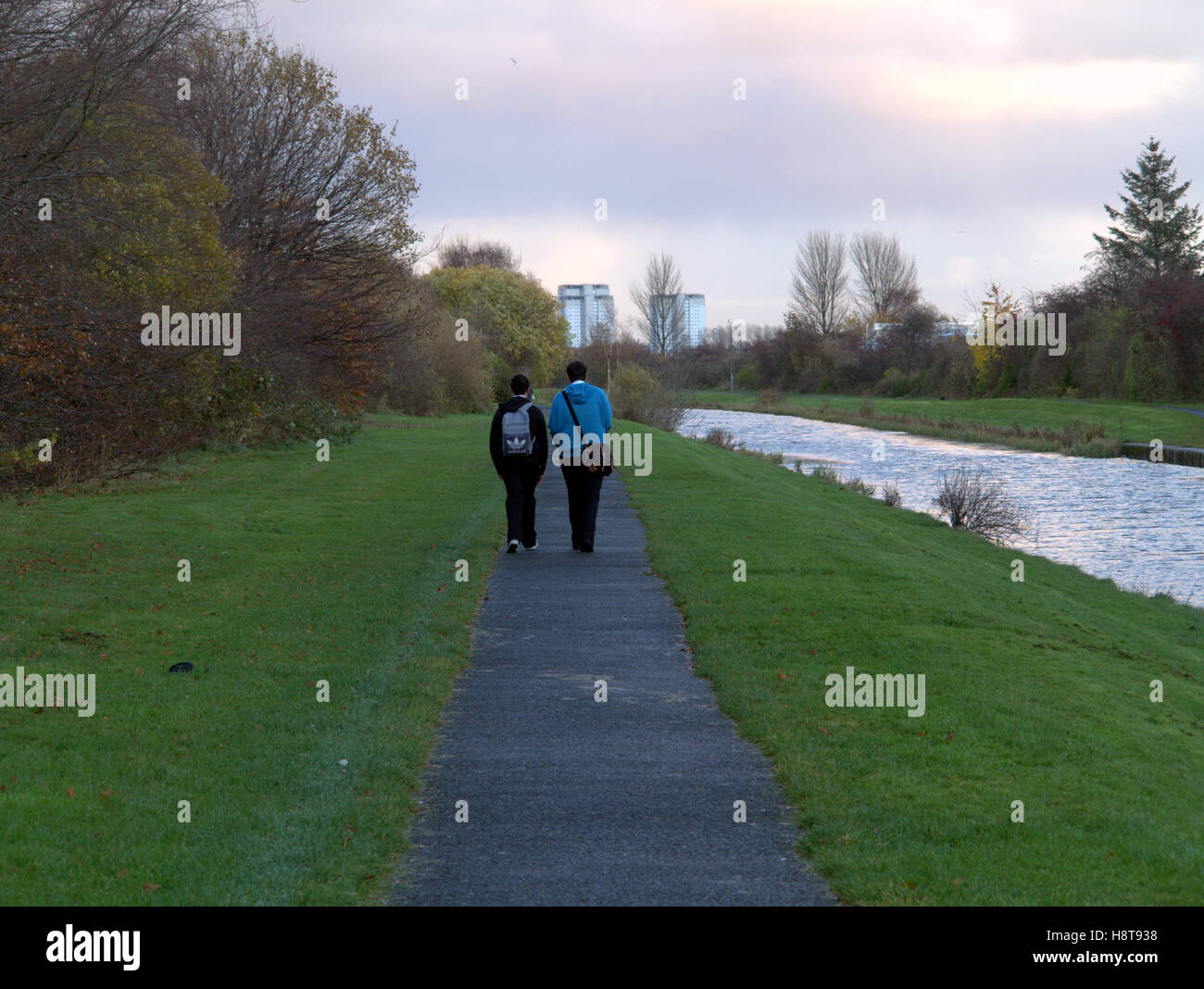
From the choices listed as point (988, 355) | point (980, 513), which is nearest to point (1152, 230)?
point (988, 355)

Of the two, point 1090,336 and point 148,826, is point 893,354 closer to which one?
point 1090,336

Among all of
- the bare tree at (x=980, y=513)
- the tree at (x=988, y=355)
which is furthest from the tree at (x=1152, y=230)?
the bare tree at (x=980, y=513)

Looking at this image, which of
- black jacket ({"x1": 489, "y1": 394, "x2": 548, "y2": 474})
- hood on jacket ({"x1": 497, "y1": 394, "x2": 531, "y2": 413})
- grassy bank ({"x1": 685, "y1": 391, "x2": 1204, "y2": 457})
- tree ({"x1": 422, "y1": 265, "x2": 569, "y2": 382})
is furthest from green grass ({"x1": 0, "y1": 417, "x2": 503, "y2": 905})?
tree ({"x1": 422, "y1": 265, "x2": 569, "y2": 382})

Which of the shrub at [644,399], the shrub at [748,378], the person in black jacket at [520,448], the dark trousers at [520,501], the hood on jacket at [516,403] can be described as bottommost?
the dark trousers at [520,501]

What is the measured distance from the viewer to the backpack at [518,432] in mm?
13477

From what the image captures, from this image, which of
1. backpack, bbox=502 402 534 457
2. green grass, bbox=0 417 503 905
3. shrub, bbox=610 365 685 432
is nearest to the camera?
green grass, bbox=0 417 503 905

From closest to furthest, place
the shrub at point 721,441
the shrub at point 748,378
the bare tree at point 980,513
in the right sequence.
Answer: the bare tree at point 980,513 < the shrub at point 721,441 < the shrub at point 748,378

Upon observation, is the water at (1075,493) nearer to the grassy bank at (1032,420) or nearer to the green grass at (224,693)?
the grassy bank at (1032,420)

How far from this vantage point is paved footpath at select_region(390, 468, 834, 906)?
489 centimetres

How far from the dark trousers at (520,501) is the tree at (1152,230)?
236 feet

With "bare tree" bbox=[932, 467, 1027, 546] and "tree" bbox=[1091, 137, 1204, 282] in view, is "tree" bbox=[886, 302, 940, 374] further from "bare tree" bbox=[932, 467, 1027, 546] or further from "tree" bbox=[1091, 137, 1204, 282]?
"bare tree" bbox=[932, 467, 1027, 546]

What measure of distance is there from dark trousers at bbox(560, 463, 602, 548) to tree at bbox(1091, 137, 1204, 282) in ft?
236

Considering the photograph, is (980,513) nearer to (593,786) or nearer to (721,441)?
(593,786)

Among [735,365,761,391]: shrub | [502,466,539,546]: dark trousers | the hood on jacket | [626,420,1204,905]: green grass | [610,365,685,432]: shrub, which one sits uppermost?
[735,365,761,391]: shrub
